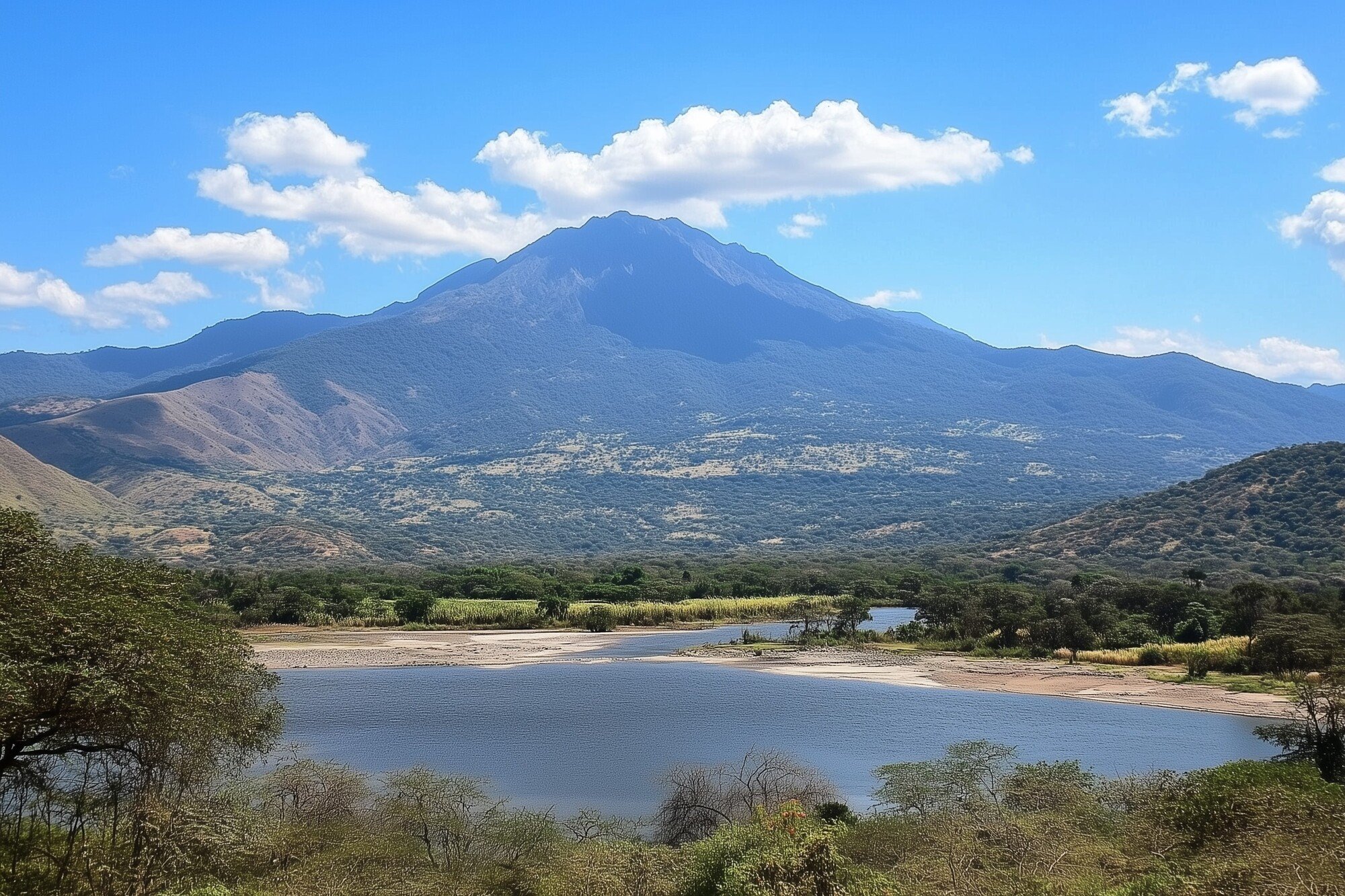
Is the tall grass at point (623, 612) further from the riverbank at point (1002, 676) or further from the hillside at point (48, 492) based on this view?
the hillside at point (48, 492)

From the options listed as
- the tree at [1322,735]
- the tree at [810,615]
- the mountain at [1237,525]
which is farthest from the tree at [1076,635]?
the tree at [1322,735]

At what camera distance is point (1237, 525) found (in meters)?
98.3

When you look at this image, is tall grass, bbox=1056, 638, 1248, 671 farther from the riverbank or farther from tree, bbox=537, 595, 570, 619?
tree, bbox=537, 595, 570, 619

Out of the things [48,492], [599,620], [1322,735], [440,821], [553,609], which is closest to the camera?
[440,821]

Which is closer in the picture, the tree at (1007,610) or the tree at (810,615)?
the tree at (1007,610)

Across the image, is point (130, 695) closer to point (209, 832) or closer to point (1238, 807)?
point (209, 832)

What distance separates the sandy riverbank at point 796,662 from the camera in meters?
46.0

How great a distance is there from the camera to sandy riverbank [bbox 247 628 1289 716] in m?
46.0

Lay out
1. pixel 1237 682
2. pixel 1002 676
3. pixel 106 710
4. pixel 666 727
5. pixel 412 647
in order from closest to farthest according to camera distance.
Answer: pixel 106 710, pixel 666 727, pixel 1237 682, pixel 1002 676, pixel 412 647

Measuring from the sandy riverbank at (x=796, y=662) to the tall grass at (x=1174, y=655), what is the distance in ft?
6.83

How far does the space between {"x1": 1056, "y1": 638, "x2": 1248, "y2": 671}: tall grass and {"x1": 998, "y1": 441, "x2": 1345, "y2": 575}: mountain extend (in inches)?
1264

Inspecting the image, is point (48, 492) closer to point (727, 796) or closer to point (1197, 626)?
point (1197, 626)

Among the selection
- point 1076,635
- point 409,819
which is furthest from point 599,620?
point 409,819

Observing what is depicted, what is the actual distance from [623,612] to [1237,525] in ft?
189
